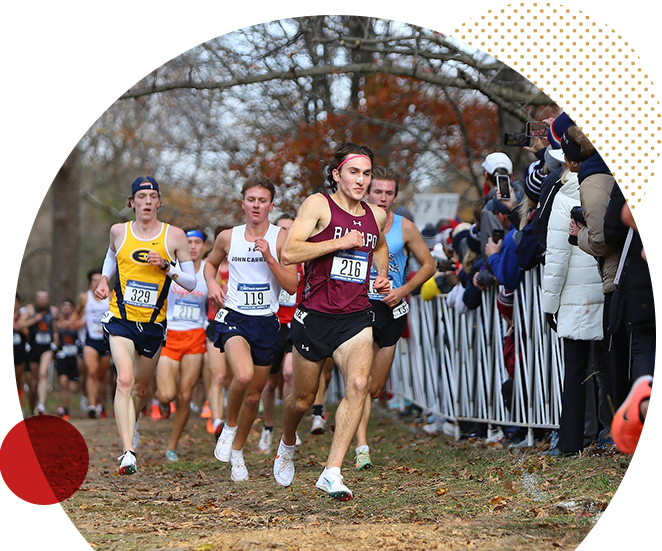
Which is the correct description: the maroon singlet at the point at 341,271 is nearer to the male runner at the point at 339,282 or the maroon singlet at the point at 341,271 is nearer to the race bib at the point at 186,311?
the male runner at the point at 339,282

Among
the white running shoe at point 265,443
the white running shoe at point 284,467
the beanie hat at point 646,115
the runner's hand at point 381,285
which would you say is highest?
the beanie hat at point 646,115

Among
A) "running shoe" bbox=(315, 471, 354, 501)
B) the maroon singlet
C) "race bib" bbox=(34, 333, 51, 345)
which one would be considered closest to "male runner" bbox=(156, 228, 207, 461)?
the maroon singlet

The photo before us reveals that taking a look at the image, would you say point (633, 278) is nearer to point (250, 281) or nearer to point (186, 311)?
point (250, 281)

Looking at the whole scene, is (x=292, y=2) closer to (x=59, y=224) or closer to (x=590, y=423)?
(x=590, y=423)

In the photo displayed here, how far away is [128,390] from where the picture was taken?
7570 millimetres

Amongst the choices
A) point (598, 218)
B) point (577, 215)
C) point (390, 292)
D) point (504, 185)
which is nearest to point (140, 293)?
point (390, 292)

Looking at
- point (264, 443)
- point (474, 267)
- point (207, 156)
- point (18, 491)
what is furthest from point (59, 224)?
point (18, 491)

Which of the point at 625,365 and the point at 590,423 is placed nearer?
the point at 625,365

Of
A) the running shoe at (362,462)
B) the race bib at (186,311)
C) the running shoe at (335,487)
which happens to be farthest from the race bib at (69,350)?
the running shoe at (335,487)

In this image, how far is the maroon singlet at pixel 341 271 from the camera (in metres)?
6.14

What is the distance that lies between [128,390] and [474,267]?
332 centimetres

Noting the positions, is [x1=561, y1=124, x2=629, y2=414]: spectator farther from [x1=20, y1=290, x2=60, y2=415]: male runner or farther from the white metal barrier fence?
[x1=20, y1=290, x2=60, y2=415]: male runner

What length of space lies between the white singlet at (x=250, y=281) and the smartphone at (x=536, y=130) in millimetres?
2275

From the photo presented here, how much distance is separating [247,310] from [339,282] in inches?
67.6
